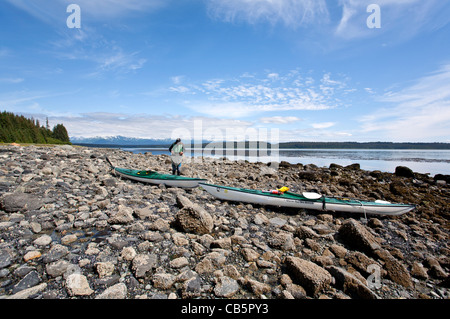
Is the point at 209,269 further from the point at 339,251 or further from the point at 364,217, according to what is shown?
the point at 364,217

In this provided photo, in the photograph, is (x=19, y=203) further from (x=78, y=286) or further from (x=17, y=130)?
(x=17, y=130)

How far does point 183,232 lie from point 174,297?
8.38 ft

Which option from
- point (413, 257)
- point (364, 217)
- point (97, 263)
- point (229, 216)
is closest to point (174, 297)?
point (97, 263)

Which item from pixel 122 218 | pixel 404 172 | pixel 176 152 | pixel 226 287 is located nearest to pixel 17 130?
pixel 176 152

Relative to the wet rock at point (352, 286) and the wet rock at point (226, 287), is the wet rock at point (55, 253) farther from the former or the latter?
the wet rock at point (352, 286)

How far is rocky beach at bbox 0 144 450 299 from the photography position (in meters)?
4.34

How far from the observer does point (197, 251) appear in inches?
218

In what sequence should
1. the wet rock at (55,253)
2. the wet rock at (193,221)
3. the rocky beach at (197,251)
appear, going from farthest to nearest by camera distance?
the wet rock at (193,221)
the wet rock at (55,253)
the rocky beach at (197,251)

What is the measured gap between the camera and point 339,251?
630 cm

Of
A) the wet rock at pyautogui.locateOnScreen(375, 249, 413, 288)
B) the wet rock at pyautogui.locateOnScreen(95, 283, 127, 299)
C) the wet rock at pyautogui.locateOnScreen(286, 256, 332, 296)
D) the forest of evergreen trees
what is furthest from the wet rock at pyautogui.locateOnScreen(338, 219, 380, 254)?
the forest of evergreen trees

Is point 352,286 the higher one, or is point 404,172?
point 404,172

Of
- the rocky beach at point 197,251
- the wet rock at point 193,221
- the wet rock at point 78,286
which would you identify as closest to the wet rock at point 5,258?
the rocky beach at point 197,251

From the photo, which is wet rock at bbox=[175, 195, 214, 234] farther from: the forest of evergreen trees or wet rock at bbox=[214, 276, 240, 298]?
the forest of evergreen trees

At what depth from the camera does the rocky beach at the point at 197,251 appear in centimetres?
434
